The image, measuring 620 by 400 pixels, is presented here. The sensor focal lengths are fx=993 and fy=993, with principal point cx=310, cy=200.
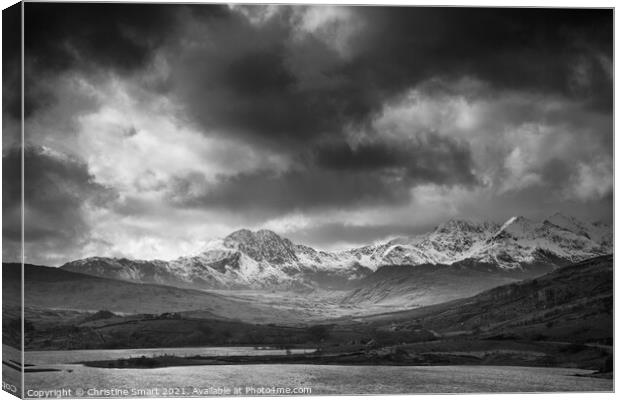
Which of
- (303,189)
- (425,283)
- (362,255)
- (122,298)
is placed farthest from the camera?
(425,283)

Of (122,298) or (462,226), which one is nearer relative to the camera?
(462,226)

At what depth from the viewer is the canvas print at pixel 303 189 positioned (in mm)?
34812

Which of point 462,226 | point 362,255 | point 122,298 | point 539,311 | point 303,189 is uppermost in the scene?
point 303,189

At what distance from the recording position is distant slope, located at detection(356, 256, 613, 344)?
123ft

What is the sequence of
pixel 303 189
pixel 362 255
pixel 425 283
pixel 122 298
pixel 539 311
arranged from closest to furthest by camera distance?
1. pixel 303 189
2. pixel 539 311
3. pixel 122 298
4. pixel 362 255
5. pixel 425 283

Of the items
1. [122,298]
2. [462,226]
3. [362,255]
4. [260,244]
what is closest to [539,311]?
[462,226]

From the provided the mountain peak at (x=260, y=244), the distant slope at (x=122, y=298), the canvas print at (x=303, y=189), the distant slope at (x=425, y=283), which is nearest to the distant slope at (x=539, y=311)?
the canvas print at (x=303, y=189)

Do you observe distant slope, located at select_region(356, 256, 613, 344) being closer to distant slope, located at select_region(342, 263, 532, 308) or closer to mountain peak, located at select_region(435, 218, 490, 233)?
distant slope, located at select_region(342, 263, 532, 308)

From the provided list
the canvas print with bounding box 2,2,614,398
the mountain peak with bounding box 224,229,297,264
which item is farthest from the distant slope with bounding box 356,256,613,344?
the mountain peak with bounding box 224,229,297,264

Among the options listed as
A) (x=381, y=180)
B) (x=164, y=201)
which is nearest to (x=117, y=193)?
(x=164, y=201)

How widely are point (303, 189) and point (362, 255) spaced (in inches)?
162

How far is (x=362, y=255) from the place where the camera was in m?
40.2

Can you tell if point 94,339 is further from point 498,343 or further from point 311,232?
point 498,343

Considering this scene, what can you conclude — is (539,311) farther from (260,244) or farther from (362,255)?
(260,244)
